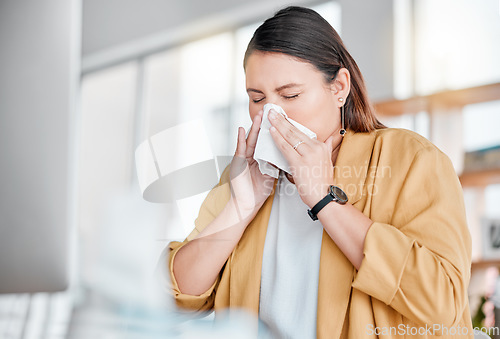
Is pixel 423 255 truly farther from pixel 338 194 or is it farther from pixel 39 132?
pixel 39 132

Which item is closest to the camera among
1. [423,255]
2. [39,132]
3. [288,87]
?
[39,132]

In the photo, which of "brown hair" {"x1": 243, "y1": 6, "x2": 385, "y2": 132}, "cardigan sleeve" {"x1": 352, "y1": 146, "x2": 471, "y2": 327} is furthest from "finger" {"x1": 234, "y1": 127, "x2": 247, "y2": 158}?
"cardigan sleeve" {"x1": 352, "y1": 146, "x2": 471, "y2": 327}

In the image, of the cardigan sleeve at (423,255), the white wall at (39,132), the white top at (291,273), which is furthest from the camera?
the white top at (291,273)

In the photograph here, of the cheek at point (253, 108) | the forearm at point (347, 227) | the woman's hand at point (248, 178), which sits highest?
the cheek at point (253, 108)

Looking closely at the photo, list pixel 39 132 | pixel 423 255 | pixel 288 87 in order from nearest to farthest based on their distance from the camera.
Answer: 1. pixel 39 132
2. pixel 423 255
3. pixel 288 87

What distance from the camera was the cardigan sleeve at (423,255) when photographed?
66 cm

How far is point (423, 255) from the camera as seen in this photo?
2.18 ft

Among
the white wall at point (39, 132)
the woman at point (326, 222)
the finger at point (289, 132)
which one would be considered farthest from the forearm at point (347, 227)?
the white wall at point (39, 132)

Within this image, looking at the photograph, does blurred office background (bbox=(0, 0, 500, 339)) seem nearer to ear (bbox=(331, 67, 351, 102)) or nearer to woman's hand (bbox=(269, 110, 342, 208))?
woman's hand (bbox=(269, 110, 342, 208))

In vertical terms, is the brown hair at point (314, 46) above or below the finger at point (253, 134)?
above

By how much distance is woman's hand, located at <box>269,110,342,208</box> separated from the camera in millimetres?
738

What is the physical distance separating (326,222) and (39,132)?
448 mm

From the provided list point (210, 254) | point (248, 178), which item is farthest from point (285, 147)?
point (210, 254)

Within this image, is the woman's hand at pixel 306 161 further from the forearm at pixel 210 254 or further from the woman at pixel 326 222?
the forearm at pixel 210 254
